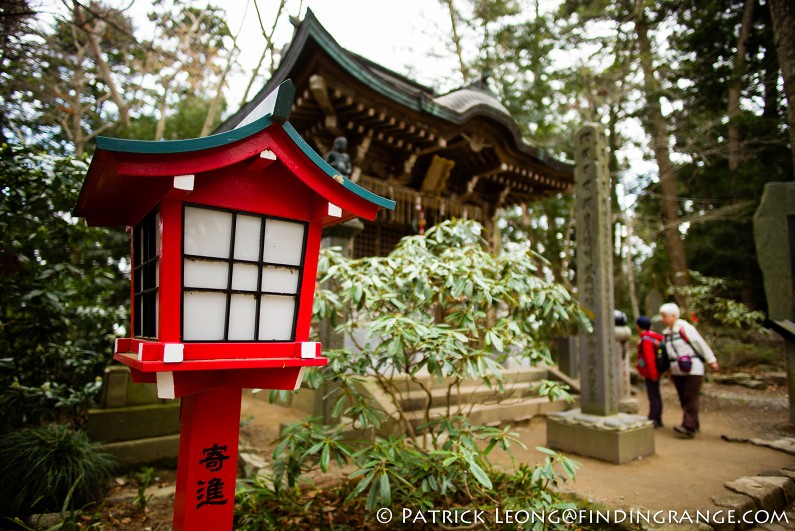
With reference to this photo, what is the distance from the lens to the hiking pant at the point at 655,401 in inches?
222

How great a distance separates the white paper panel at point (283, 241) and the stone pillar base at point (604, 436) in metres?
3.90

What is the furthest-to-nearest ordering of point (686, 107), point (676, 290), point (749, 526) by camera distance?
1. point (686, 107)
2. point (676, 290)
3. point (749, 526)

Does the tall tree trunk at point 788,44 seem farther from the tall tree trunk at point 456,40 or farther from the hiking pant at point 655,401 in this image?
the tall tree trunk at point 456,40

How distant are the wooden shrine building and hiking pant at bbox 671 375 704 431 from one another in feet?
14.6

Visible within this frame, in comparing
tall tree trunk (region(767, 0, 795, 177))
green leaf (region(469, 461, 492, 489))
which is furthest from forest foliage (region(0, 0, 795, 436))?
green leaf (region(469, 461, 492, 489))

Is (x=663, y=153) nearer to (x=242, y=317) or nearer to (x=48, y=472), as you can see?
(x=242, y=317)

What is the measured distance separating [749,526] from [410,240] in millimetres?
3313

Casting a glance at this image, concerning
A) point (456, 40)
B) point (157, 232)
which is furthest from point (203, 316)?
point (456, 40)

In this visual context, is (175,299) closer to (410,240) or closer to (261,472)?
(410,240)

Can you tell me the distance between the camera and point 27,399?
3865 millimetres

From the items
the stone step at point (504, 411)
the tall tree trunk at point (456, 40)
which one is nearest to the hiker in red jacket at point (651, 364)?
the stone step at point (504, 411)

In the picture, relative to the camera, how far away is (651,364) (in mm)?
5496

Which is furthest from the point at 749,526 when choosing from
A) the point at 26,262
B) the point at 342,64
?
the point at 26,262

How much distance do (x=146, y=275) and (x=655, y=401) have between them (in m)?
6.17
